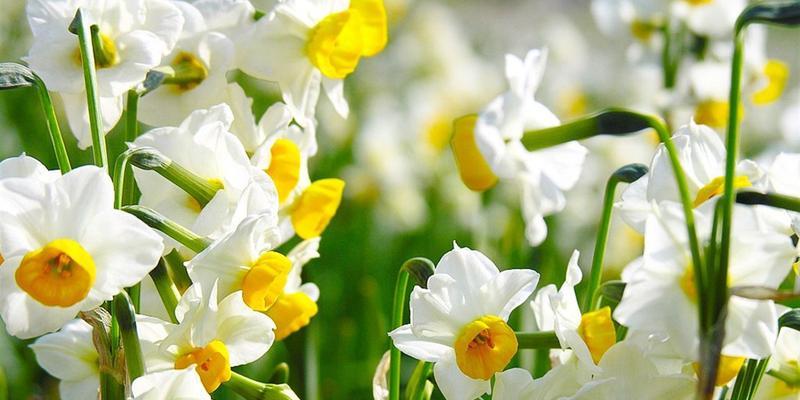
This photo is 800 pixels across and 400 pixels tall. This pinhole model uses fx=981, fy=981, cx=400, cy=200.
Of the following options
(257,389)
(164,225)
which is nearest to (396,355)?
(257,389)

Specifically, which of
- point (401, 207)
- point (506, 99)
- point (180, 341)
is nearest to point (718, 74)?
point (401, 207)

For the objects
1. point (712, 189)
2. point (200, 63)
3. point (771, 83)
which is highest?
point (200, 63)

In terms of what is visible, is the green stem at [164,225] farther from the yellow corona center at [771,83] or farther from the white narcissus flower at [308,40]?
the yellow corona center at [771,83]

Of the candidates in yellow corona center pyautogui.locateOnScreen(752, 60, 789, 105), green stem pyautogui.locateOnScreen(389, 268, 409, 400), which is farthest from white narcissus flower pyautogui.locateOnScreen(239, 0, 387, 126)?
yellow corona center pyautogui.locateOnScreen(752, 60, 789, 105)

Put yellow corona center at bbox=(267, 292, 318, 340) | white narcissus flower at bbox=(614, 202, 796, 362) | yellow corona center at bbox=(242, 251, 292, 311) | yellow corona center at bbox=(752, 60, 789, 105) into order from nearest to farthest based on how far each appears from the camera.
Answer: white narcissus flower at bbox=(614, 202, 796, 362)
yellow corona center at bbox=(242, 251, 292, 311)
yellow corona center at bbox=(267, 292, 318, 340)
yellow corona center at bbox=(752, 60, 789, 105)

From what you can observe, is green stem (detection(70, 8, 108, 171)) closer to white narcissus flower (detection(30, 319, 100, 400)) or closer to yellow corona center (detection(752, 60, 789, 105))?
white narcissus flower (detection(30, 319, 100, 400))

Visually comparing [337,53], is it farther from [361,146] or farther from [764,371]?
[361,146]

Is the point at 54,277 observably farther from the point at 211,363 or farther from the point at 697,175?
the point at 697,175
